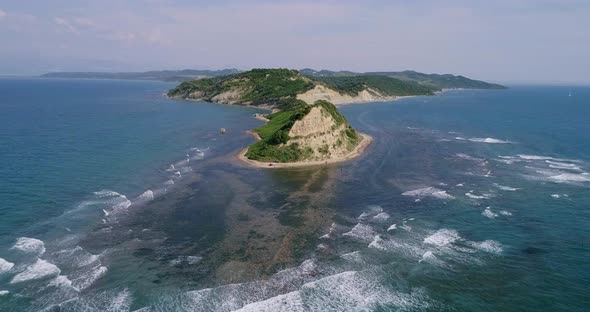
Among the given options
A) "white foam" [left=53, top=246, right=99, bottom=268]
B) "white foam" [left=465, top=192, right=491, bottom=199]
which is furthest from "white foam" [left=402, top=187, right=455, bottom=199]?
"white foam" [left=53, top=246, right=99, bottom=268]

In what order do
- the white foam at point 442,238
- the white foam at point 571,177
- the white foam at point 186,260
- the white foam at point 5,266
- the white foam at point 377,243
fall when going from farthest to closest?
1. the white foam at point 571,177
2. the white foam at point 442,238
3. the white foam at point 377,243
4. the white foam at point 186,260
5. the white foam at point 5,266

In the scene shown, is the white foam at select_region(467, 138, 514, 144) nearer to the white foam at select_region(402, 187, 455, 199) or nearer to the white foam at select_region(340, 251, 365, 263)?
the white foam at select_region(402, 187, 455, 199)

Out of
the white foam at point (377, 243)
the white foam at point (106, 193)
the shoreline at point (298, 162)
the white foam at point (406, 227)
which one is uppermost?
the shoreline at point (298, 162)

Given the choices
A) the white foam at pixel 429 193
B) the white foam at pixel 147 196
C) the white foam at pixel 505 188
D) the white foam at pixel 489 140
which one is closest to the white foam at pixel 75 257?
the white foam at pixel 147 196

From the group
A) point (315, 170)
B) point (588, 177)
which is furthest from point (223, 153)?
point (588, 177)

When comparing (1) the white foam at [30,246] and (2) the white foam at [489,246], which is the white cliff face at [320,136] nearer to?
(2) the white foam at [489,246]

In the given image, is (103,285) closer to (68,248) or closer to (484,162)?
(68,248)

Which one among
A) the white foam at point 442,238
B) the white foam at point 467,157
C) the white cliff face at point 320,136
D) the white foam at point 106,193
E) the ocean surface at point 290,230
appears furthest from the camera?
the white cliff face at point 320,136
